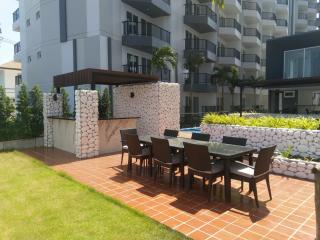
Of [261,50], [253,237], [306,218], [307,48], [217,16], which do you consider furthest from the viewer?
[261,50]

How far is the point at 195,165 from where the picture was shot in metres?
5.33

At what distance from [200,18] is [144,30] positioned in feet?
21.5

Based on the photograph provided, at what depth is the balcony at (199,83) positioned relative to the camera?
22781 mm

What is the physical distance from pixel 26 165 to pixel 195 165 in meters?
5.47

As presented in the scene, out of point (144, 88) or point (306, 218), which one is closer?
point (306, 218)

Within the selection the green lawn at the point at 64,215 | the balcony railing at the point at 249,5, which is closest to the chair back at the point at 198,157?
the green lawn at the point at 64,215

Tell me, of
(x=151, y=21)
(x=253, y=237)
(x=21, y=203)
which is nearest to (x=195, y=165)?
(x=253, y=237)

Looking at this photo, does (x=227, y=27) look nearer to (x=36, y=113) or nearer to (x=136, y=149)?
(x=36, y=113)

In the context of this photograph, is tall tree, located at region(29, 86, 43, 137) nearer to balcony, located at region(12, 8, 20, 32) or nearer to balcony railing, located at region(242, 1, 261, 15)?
balcony, located at region(12, 8, 20, 32)

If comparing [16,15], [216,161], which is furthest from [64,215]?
[16,15]

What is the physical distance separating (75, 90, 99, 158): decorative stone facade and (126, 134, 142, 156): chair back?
2803mm

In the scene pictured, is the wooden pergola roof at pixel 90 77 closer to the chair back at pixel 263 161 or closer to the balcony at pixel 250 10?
the chair back at pixel 263 161

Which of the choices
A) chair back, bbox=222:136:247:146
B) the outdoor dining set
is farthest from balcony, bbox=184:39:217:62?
the outdoor dining set

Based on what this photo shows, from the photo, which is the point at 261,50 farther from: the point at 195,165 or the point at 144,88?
the point at 195,165
